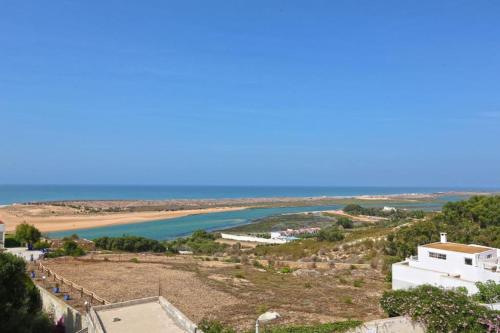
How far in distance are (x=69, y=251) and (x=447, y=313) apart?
29.1 metres

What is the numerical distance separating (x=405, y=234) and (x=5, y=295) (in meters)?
27.0

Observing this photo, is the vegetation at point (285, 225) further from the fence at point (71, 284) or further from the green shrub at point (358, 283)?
the fence at point (71, 284)

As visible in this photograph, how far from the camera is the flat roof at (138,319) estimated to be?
475 inches

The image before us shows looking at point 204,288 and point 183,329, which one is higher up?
point 183,329

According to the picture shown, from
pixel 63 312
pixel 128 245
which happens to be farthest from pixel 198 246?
pixel 63 312

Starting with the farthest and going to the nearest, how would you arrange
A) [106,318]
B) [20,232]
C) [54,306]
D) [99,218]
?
[99,218], [20,232], [54,306], [106,318]

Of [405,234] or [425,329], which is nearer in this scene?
[425,329]

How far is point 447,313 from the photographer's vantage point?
40.1ft

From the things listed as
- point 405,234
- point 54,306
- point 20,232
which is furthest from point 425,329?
point 20,232

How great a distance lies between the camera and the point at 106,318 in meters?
13.0

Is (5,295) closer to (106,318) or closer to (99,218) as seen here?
(106,318)

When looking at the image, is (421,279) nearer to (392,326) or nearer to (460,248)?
(460,248)

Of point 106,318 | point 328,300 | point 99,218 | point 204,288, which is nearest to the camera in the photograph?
point 106,318

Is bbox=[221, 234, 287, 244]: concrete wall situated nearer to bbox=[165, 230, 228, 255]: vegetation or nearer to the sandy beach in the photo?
bbox=[165, 230, 228, 255]: vegetation
